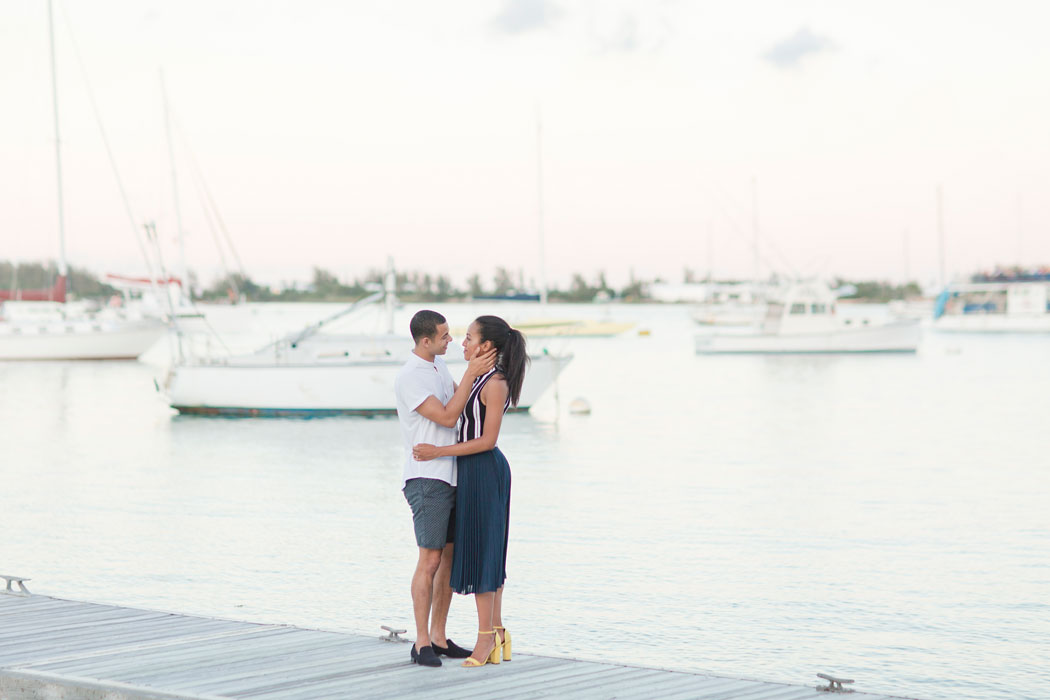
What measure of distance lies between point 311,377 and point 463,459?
76.6ft

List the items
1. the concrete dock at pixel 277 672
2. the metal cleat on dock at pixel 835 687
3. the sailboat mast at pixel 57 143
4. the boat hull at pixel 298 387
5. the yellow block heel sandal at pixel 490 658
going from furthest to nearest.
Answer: the sailboat mast at pixel 57 143
the boat hull at pixel 298 387
the yellow block heel sandal at pixel 490 658
the metal cleat on dock at pixel 835 687
the concrete dock at pixel 277 672

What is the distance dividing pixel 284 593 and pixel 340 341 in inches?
754

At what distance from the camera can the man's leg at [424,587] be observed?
19.1ft

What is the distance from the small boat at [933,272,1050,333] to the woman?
96.5m

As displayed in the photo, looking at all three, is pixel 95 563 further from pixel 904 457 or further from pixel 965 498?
pixel 904 457

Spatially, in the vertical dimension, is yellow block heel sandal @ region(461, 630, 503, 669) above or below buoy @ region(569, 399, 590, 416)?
above

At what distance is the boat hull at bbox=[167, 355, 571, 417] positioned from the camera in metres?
28.3

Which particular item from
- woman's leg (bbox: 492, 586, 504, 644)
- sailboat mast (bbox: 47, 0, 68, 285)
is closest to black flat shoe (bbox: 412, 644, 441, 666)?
woman's leg (bbox: 492, 586, 504, 644)

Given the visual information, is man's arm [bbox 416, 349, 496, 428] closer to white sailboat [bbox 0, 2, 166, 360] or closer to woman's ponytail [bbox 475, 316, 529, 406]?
woman's ponytail [bbox 475, 316, 529, 406]

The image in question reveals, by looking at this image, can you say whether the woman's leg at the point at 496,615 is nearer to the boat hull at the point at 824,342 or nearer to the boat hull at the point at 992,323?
the boat hull at the point at 824,342

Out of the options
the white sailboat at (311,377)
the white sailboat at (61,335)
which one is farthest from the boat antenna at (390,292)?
the white sailboat at (61,335)

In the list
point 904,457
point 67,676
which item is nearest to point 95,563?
point 67,676

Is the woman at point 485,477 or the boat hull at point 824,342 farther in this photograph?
the boat hull at point 824,342

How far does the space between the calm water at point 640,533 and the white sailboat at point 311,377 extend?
0.65m
